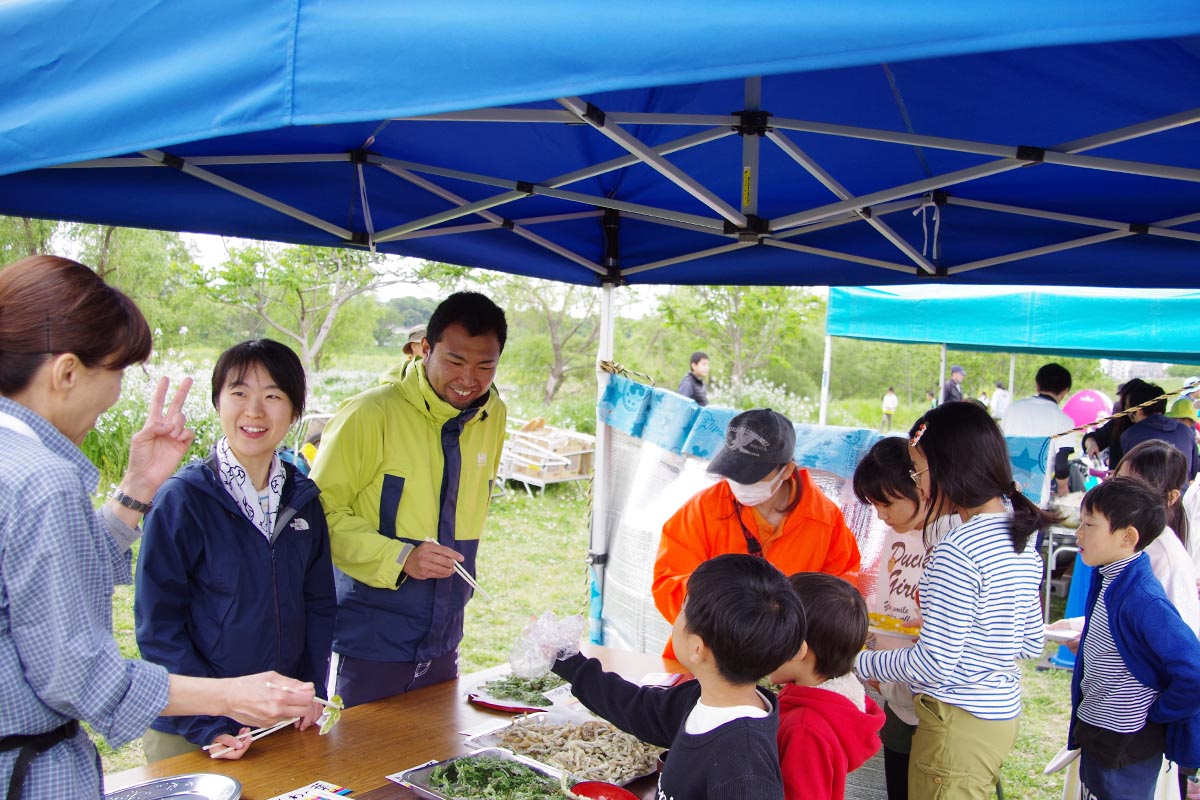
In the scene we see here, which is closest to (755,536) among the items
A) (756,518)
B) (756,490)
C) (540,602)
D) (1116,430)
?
(756,518)

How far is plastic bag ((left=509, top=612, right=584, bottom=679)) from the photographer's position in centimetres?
201

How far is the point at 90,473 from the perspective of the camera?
1.29m

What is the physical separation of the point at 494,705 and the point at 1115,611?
1.95 meters

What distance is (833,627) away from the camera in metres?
1.80

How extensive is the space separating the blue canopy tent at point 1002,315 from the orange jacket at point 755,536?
373cm

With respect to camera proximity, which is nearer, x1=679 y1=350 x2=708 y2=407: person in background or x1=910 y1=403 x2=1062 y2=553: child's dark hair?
x1=910 y1=403 x2=1062 y2=553: child's dark hair

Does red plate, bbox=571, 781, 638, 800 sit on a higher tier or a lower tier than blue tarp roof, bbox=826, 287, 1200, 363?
lower

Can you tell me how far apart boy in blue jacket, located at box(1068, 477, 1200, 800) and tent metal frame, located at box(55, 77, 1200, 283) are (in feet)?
3.01

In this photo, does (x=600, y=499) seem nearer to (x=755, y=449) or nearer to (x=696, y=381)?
(x=755, y=449)

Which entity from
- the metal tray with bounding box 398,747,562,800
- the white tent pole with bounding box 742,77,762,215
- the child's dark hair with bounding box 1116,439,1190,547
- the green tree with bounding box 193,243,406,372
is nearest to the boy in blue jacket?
the child's dark hair with bounding box 1116,439,1190,547

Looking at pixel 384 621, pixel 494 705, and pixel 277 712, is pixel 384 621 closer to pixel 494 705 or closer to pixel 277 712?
pixel 494 705

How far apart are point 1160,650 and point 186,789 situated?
102 inches

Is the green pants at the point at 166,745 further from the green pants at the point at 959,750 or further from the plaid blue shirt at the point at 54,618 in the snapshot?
the green pants at the point at 959,750

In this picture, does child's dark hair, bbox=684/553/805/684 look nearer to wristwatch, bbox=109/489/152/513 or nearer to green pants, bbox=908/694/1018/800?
green pants, bbox=908/694/1018/800
